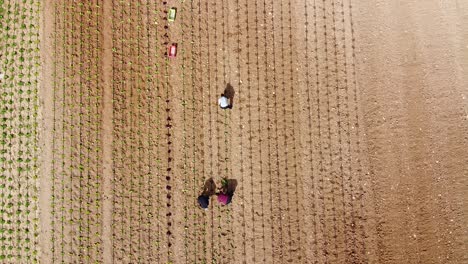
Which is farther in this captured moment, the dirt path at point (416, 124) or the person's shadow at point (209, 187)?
the person's shadow at point (209, 187)

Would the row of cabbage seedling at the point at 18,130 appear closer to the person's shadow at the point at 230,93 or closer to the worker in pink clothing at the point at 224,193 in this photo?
the worker in pink clothing at the point at 224,193

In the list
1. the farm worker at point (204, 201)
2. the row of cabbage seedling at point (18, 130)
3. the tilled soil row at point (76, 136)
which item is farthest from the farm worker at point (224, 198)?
the row of cabbage seedling at point (18, 130)

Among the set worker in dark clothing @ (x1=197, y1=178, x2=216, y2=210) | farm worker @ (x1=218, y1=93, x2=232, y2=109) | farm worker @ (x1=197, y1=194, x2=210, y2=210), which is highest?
farm worker @ (x1=218, y1=93, x2=232, y2=109)

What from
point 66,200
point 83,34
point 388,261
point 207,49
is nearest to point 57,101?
point 83,34

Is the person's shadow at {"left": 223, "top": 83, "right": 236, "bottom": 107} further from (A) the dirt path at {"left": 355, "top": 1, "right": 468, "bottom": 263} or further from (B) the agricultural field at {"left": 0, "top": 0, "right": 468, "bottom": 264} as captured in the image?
(A) the dirt path at {"left": 355, "top": 1, "right": 468, "bottom": 263}

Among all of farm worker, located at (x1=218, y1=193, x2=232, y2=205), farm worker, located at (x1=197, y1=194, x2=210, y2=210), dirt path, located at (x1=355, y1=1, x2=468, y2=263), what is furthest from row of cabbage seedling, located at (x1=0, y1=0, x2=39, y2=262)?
dirt path, located at (x1=355, y1=1, x2=468, y2=263)

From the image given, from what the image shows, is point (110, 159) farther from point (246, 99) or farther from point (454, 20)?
point (454, 20)

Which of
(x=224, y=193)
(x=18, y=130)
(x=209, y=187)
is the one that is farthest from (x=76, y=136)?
(x=224, y=193)
